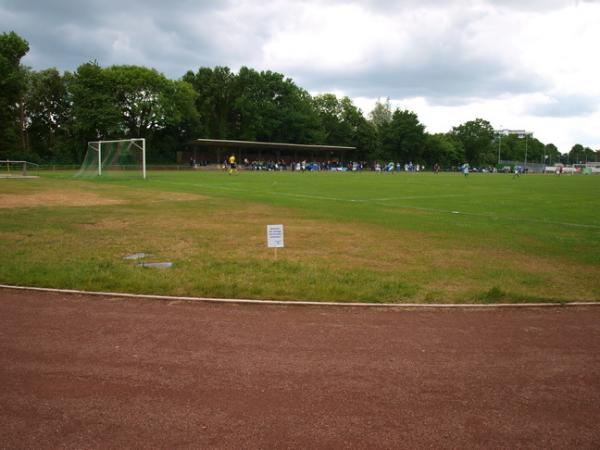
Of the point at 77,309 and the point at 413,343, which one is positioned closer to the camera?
the point at 413,343

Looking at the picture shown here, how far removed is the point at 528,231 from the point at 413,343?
34.6 feet

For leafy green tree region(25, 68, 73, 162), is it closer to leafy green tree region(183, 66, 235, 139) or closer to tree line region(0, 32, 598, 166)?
tree line region(0, 32, 598, 166)

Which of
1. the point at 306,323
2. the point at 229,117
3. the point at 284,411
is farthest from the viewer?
the point at 229,117

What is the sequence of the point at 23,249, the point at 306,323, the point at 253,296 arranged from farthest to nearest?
the point at 23,249 < the point at 253,296 < the point at 306,323

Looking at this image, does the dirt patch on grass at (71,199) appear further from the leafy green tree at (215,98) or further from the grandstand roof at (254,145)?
the leafy green tree at (215,98)

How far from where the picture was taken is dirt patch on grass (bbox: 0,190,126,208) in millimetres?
19919

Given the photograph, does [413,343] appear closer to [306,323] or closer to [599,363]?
[306,323]

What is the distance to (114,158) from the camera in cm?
4175

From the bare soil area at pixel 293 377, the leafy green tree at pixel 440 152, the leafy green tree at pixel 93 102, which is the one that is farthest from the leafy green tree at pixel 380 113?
the bare soil area at pixel 293 377

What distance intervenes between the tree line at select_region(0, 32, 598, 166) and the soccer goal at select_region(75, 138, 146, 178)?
80.1ft

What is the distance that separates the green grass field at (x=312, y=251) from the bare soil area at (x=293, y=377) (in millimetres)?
1012

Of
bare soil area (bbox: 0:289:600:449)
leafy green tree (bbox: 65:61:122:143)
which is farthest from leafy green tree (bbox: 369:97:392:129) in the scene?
bare soil area (bbox: 0:289:600:449)

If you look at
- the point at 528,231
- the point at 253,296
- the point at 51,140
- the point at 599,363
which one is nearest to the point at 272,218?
the point at 528,231

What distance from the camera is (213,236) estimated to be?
12656 mm
